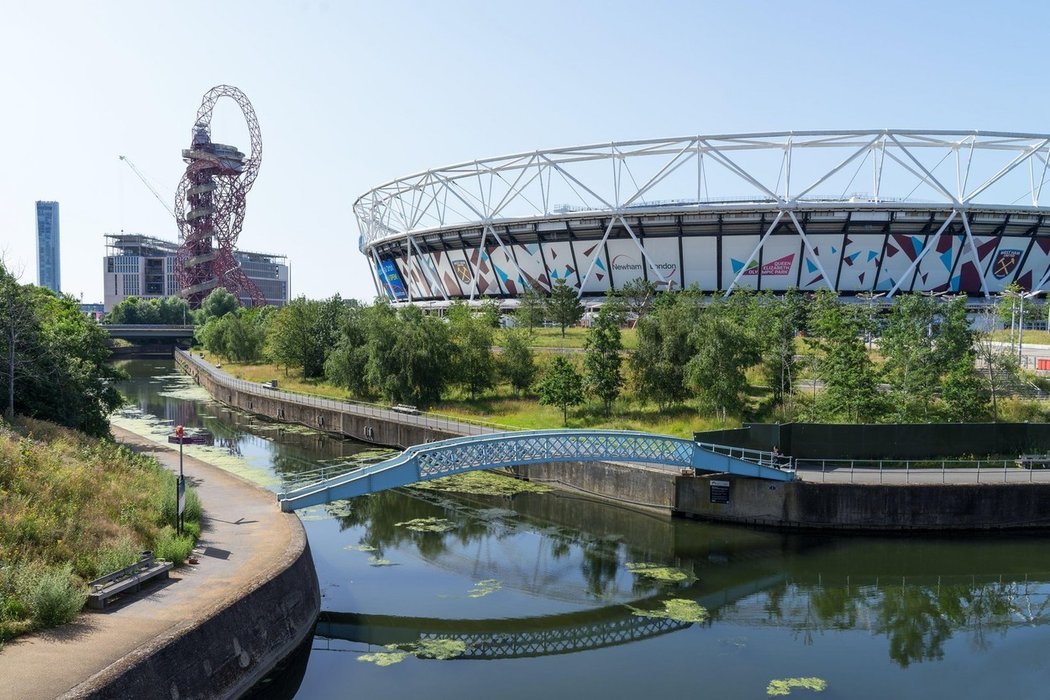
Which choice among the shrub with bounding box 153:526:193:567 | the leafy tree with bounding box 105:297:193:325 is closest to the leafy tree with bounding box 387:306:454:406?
the shrub with bounding box 153:526:193:567

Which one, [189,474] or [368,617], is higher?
[189,474]

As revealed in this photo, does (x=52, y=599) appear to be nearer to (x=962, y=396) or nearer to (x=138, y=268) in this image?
(x=962, y=396)

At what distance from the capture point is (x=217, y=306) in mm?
98688

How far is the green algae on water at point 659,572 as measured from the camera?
20062mm

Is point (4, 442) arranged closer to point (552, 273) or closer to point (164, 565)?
point (164, 565)

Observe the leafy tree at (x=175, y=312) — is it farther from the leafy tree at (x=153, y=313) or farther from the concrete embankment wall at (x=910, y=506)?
the concrete embankment wall at (x=910, y=506)

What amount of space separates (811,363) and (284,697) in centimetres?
2767

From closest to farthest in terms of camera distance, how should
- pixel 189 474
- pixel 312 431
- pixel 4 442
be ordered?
1. pixel 4 442
2. pixel 189 474
3. pixel 312 431

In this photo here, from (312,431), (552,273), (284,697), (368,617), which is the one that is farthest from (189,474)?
(552,273)

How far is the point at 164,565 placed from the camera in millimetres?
14047

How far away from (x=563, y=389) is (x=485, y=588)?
15973 mm

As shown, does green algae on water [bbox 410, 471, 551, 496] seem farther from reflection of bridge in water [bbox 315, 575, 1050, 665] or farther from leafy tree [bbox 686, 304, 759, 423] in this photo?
reflection of bridge in water [bbox 315, 575, 1050, 665]

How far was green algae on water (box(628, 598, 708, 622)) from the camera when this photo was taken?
1777 centimetres

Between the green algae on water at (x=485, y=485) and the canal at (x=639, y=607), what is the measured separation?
363 millimetres
